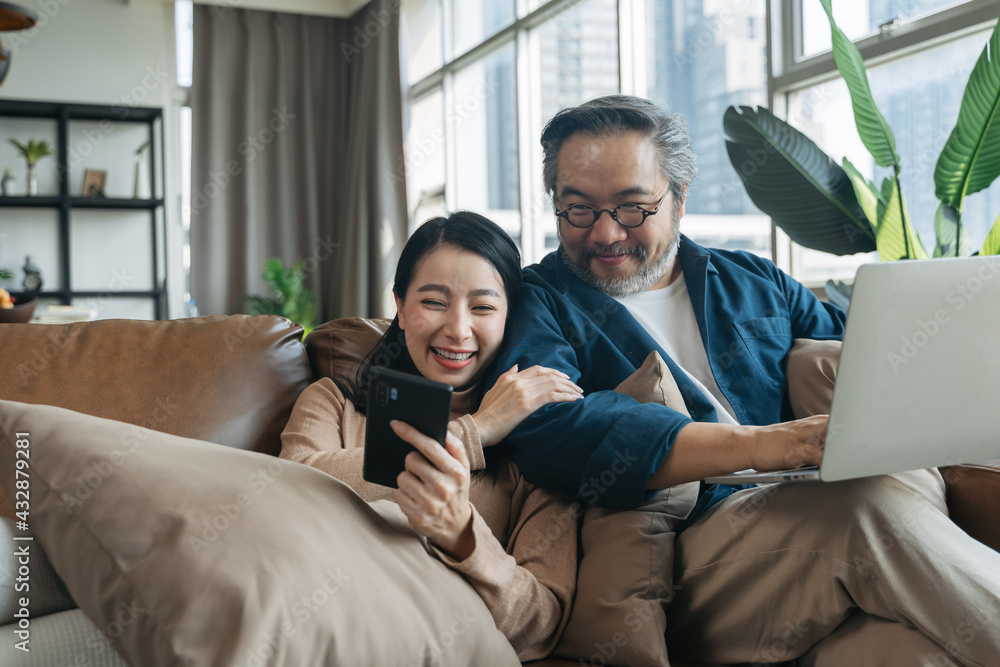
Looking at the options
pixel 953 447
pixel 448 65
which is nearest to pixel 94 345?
pixel 953 447

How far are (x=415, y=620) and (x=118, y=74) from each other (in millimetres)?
5765

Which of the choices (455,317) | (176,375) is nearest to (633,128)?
(455,317)

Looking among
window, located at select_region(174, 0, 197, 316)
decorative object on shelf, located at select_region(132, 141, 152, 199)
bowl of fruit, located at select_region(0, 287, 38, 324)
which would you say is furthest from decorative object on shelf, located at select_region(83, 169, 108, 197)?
bowl of fruit, located at select_region(0, 287, 38, 324)

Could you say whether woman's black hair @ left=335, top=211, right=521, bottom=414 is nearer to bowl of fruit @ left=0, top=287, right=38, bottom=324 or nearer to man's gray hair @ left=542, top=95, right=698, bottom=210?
man's gray hair @ left=542, top=95, right=698, bottom=210

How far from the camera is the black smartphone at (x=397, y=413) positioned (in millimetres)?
867

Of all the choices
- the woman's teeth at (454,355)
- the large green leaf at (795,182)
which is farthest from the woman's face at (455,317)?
the large green leaf at (795,182)

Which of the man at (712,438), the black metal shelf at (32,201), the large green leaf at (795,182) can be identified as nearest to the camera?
the man at (712,438)

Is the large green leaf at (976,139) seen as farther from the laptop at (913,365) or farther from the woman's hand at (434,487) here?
the woman's hand at (434,487)

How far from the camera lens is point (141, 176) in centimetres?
552

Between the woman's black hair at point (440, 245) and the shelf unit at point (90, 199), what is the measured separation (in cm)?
441

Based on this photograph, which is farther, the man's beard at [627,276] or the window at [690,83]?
the window at [690,83]

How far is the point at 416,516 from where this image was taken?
0.93 metres

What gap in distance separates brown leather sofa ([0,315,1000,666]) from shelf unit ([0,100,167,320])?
13.9 ft

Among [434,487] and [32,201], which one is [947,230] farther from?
[32,201]
